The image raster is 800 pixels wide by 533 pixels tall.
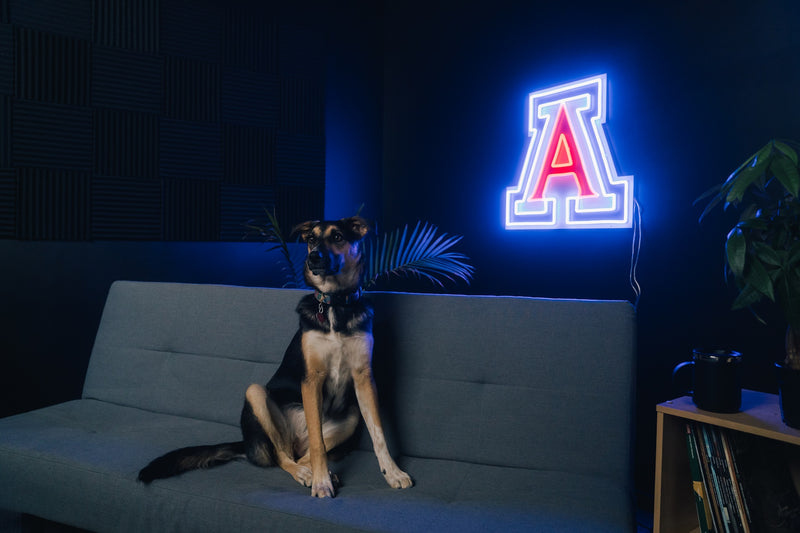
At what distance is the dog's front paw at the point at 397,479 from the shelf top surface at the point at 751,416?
0.82 meters

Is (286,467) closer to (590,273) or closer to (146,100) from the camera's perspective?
(590,273)

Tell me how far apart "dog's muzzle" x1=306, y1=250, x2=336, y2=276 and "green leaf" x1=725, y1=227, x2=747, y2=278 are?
1152 mm

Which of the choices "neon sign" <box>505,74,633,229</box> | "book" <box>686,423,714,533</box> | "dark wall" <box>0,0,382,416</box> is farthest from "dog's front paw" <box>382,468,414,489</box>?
"dark wall" <box>0,0,382,416</box>

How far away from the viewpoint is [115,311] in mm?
2506

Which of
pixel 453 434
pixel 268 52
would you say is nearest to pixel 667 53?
pixel 453 434

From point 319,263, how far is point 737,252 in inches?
46.9

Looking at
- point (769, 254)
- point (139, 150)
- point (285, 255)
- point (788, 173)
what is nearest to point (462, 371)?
point (769, 254)

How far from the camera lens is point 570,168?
3105 mm

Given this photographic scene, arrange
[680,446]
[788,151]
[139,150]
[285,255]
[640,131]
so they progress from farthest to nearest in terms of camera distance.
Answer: [285,255], [139,150], [640,131], [680,446], [788,151]

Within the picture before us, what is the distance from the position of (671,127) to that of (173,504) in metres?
2.88

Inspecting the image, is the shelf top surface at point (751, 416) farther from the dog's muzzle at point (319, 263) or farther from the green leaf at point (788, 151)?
the dog's muzzle at point (319, 263)

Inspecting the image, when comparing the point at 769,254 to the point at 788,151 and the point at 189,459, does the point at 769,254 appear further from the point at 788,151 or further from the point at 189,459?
the point at 189,459

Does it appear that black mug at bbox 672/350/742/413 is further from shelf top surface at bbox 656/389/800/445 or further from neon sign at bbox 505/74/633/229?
neon sign at bbox 505/74/633/229

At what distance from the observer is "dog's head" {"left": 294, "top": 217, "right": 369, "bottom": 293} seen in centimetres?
158
